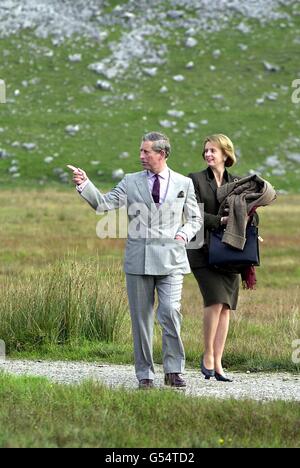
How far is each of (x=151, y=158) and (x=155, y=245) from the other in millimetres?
712

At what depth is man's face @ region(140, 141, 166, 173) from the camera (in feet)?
34.3

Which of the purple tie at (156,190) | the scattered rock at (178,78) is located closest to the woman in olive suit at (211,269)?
the purple tie at (156,190)

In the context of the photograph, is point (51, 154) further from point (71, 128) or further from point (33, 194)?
point (33, 194)

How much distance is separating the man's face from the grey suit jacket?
5.1 inches

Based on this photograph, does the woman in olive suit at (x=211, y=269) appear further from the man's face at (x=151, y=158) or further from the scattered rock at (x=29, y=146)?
the scattered rock at (x=29, y=146)

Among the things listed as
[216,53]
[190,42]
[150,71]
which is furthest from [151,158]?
[190,42]

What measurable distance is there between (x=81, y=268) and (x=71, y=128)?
47876 mm

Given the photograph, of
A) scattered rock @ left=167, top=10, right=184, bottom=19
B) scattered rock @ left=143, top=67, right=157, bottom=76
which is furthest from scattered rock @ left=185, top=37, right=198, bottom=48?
scattered rock @ left=143, top=67, right=157, bottom=76

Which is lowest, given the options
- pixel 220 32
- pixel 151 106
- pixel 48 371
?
pixel 48 371

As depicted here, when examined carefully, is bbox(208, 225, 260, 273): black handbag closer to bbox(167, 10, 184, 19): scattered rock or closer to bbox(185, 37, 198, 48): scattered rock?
bbox(185, 37, 198, 48): scattered rock

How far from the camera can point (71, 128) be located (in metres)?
61.0

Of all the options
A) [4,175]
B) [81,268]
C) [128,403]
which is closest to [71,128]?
[4,175]

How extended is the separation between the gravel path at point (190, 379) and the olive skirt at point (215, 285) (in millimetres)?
712

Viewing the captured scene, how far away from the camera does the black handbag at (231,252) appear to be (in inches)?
434
